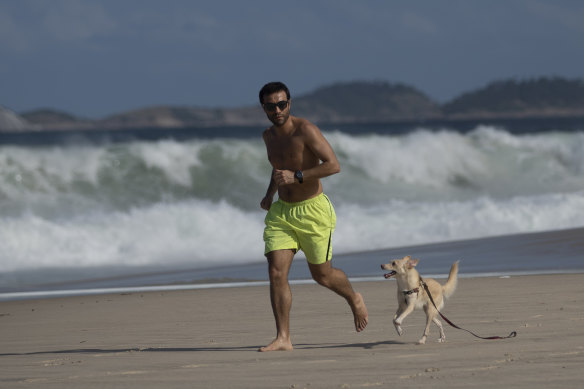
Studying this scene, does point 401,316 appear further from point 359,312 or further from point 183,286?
point 183,286

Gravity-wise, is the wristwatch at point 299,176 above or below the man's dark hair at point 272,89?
below

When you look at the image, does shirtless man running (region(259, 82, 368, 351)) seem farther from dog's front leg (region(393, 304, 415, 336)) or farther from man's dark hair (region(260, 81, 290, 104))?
dog's front leg (region(393, 304, 415, 336))

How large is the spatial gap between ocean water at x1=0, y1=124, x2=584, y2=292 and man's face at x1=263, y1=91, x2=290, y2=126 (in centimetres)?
598

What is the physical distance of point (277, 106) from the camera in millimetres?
5660

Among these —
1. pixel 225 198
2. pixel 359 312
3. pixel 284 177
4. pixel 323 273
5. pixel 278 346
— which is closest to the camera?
pixel 284 177

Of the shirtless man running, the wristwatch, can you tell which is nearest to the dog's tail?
the shirtless man running

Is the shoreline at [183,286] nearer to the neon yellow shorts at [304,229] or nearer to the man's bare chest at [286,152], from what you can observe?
the neon yellow shorts at [304,229]

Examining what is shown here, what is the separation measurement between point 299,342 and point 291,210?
2.99ft

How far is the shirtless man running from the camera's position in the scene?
5.68m

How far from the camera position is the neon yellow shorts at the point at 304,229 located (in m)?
5.82

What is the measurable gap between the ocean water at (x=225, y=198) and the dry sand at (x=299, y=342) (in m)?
3.08

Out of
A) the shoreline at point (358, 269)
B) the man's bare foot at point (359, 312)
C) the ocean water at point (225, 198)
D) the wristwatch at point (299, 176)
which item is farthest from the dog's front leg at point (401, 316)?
the ocean water at point (225, 198)

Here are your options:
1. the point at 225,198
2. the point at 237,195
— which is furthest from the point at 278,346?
the point at 237,195

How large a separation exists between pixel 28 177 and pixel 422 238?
35.0 ft
